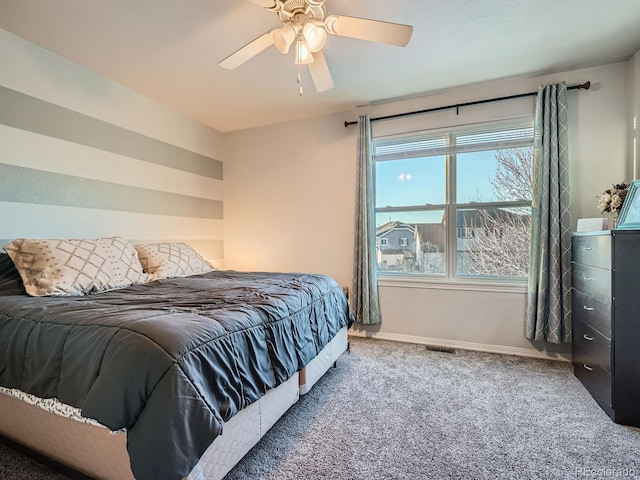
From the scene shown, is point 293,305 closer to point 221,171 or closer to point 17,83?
point 17,83

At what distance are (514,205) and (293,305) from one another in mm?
2323

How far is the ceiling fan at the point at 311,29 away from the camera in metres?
1.65

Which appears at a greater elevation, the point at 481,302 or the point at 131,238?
the point at 131,238

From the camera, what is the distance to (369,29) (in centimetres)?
169

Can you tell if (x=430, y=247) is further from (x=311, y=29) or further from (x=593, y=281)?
(x=311, y=29)

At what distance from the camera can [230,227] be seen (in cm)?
409

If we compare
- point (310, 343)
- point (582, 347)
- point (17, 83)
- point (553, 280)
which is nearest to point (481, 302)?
point (553, 280)

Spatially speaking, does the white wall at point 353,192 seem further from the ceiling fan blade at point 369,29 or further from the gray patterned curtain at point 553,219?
the ceiling fan blade at point 369,29

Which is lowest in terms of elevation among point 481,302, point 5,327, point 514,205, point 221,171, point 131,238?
point 481,302

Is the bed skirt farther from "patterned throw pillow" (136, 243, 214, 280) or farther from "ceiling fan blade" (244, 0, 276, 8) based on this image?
"ceiling fan blade" (244, 0, 276, 8)

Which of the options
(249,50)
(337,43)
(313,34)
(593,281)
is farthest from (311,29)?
(593,281)

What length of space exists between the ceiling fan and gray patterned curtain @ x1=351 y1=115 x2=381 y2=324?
1380 mm

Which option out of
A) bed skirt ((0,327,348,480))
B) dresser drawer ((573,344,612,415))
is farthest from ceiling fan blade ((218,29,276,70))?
dresser drawer ((573,344,612,415))

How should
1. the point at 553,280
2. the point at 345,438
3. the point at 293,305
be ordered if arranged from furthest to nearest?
the point at 553,280 → the point at 293,305 → the point at 345,438
